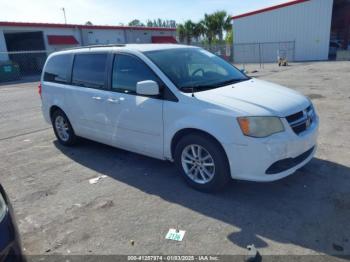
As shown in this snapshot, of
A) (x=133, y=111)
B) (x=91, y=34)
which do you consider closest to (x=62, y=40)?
(x=91, y=34)

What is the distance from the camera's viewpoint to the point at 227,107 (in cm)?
351

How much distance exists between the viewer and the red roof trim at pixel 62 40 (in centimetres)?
3075

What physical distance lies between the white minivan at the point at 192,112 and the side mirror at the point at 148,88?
0.5 inches

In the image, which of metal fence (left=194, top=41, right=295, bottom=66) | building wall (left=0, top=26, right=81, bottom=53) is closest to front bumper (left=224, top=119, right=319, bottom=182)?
metal fence (left=194, top=41, right=295, bottom=66)

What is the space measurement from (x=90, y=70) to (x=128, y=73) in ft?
3.19

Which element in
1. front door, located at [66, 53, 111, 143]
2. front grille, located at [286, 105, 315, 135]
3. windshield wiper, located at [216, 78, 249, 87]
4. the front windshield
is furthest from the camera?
front door, located at [66, 53, 111, 143]

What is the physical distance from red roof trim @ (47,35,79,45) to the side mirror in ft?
99.3

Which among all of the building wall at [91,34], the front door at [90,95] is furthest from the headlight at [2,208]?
the building wall at [91,34]

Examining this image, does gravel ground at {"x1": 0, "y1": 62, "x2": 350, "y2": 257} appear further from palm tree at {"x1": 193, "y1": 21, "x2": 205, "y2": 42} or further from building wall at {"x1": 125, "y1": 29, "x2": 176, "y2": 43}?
palm tree at {"x1": 193, "y1": 21, "x2": 205, "y2": 42}

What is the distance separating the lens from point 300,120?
3701 millimetres

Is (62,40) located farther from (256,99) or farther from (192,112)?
(256,99)

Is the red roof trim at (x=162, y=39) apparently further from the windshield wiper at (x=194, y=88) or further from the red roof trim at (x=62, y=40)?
the windshield wiper at (x=194, y=88)

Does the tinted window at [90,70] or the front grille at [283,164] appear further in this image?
the tinted window at [90,70]

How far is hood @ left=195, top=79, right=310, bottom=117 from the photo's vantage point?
3486 mm
